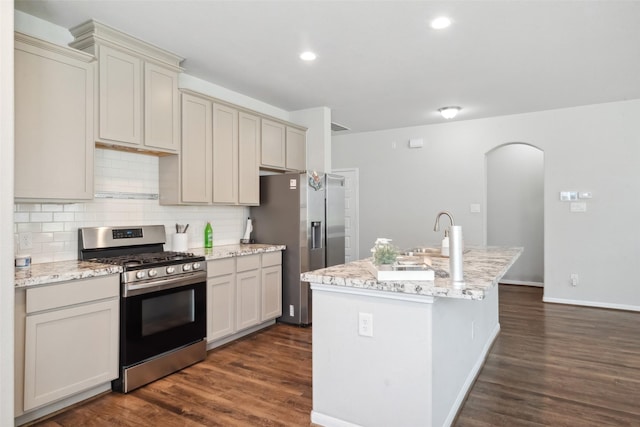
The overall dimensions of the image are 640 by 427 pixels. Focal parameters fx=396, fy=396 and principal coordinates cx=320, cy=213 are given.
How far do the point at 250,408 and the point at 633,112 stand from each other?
5.37m

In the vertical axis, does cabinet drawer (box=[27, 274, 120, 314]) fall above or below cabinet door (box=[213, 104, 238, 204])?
below

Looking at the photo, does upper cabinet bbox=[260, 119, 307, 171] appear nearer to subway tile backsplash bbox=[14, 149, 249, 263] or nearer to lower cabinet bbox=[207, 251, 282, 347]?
subway tile backsplash bbox=[14, 149, 249, 263]

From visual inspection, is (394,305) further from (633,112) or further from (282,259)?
(633,112)

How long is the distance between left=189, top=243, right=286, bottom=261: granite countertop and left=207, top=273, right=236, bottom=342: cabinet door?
0.20 m

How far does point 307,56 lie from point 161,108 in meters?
1.29

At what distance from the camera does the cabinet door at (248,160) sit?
13.4 feet

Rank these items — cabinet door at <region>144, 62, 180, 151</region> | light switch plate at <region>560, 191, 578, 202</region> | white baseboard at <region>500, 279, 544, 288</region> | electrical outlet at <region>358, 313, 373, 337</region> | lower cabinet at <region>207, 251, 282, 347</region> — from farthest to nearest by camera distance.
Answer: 1. white baseboard at <region>500, 279, 544, 288</region>
2. light switch plate at <region>560, 191, 578, 202</region>
3. lower cabinet at <region>207, 251, 282, 347</region>
4. cabinet door at <region>144, 62, 180, 151</region>
5. electrical outlet at <region>358, 313, 373, 337</region>

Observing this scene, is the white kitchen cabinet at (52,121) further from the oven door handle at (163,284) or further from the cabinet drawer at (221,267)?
the cabinet drawer at (221,267)

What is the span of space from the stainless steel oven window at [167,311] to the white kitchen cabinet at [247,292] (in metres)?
0.60

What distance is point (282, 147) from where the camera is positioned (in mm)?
4695

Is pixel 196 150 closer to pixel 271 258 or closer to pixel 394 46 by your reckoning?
pixel 271 258

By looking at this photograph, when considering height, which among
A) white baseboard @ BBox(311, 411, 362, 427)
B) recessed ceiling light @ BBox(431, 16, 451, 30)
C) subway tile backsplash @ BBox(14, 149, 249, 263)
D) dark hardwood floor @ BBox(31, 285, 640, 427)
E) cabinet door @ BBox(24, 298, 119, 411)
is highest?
recessed ceiling light @ BBox(431, 16, 451, 30)


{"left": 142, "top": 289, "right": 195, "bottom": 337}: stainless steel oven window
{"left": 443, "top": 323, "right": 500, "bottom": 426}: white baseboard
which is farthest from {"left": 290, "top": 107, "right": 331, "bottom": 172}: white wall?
{"left": 443, "top": 323, "right": 500, "bottom": 426}: white baseboard

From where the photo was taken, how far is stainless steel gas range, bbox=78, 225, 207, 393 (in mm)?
2682
